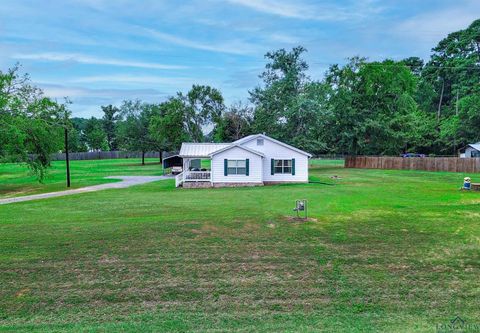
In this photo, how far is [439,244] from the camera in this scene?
9195mm

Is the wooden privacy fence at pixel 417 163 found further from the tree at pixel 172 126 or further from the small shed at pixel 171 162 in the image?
the tree at pixel 172 126

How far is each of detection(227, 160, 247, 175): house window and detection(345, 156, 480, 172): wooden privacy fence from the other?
75.9 feet

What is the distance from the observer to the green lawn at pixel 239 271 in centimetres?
562

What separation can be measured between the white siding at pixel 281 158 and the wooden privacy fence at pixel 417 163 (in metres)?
18.8

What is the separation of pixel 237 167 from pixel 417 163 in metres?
24.2

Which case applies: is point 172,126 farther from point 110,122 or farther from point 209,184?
point 110,122

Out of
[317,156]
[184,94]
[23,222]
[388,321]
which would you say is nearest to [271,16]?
[23,222]

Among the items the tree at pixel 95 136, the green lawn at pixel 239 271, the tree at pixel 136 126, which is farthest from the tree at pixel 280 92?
the tree at pixel 95 136

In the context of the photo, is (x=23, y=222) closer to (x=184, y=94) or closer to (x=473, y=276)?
(x=473, y=276)

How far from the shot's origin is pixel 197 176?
83.9 ft

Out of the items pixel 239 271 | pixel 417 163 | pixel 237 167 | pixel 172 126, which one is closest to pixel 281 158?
pixel 237 167

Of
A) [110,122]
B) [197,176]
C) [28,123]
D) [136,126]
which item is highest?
[110,122]

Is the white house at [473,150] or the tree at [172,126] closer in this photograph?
the white house at [473,150]

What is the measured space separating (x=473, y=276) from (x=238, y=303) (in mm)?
4685
